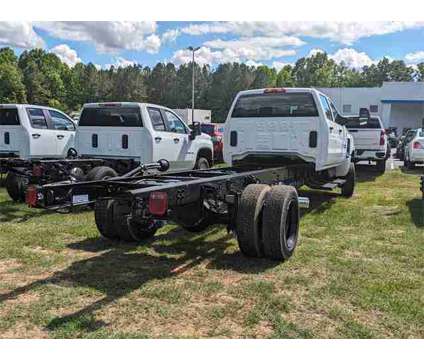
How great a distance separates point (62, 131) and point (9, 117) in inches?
47.0

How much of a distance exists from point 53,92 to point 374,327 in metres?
90.0

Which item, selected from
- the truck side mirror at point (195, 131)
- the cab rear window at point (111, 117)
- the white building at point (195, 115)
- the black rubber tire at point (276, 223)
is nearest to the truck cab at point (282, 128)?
the cab rear window at point (111, 117)

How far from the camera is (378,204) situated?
31.9ft

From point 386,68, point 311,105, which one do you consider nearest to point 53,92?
point 386,68

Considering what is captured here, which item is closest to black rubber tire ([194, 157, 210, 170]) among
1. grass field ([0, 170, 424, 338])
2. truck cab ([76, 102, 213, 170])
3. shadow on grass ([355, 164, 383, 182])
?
truck cab ([76, 102, 213, 170])

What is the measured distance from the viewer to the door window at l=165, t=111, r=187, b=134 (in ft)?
34.7

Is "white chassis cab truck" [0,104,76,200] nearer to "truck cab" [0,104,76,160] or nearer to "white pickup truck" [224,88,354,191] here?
"truck cab" [0,104,76,160]

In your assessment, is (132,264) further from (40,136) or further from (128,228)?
(40,136)

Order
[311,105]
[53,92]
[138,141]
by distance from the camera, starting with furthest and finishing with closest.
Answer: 1. [53,92]
2. [138,141]
3. [311,105]

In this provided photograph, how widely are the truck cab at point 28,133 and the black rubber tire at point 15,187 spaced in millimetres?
1531

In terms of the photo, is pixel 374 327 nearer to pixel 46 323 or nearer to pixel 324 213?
pixel 46 323

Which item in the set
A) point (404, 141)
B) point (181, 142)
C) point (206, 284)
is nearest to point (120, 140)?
point (181, 142)

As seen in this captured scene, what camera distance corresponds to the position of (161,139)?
10.0m

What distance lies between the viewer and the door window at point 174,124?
1058 cm
